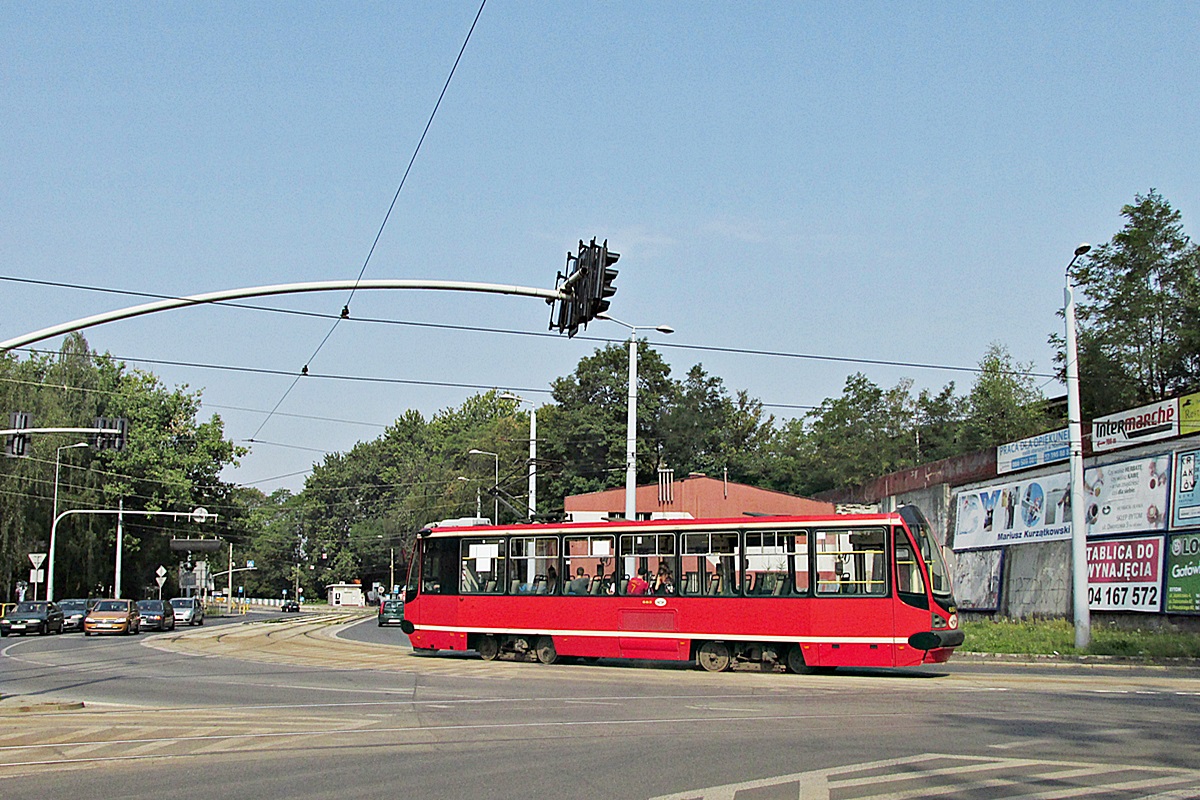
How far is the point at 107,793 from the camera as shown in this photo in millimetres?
8961

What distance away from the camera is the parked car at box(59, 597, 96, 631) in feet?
159

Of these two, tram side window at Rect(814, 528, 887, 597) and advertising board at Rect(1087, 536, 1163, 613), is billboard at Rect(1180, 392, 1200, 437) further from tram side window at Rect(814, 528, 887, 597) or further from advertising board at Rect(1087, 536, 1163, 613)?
tram side window at Rect(814, 528, 887, 597)

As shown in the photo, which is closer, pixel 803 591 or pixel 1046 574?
pixel 803 591

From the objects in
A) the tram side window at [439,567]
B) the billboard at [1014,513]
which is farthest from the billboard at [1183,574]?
the tram side window at [439,567]

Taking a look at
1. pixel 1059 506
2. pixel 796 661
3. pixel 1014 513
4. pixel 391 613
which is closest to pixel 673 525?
pixel 796 661

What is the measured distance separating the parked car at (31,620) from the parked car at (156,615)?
3.37m

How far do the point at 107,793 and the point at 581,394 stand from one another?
66865 millimetres

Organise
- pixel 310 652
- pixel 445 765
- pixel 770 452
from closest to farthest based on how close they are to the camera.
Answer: pixel 445 765 → pixel 310 652 → pixel 770 452

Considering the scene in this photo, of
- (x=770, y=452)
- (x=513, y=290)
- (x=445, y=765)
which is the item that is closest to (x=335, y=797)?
(x=445, y=765)

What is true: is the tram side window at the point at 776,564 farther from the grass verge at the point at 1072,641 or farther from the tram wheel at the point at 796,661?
the grass verge at the point at 1072,641

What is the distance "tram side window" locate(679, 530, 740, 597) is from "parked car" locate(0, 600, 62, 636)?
32.7 metres

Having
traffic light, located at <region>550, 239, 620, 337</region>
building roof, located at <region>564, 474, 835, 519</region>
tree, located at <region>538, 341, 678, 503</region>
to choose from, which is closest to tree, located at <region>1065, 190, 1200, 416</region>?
building roof, located at <region>564, 474, 835, 519</region>

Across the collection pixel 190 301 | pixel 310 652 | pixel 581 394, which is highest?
pixel 581 394

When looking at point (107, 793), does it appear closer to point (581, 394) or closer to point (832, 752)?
point (832, 752)
